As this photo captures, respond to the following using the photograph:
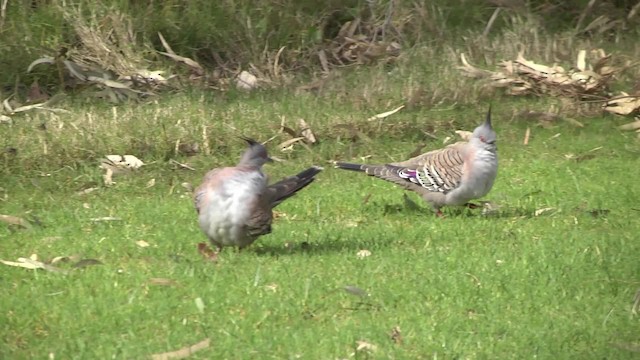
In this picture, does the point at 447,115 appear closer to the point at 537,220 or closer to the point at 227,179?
the point at 537,220

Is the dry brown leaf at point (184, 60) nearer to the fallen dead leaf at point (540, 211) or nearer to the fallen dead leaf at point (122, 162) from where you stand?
the fallen dead leaf at point (122, 162)

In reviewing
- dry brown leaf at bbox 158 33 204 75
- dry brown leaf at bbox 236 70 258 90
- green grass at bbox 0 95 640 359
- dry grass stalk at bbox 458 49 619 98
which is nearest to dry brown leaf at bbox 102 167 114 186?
green grass at bbox 0 95 640 359

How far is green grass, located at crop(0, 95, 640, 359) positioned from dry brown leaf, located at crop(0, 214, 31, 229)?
0.30ft

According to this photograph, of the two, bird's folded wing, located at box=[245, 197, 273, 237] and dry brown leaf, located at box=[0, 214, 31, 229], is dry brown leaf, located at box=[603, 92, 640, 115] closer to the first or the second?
bird's folded wing, located at box=[245, 197, 273, 237]

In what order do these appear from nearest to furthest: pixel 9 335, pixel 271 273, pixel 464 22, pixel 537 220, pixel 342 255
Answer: pixel 9 335
pixel 271 273
pixel 342 255
pixel 537 220
pixel 464 22

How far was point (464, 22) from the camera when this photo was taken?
13.9 meters

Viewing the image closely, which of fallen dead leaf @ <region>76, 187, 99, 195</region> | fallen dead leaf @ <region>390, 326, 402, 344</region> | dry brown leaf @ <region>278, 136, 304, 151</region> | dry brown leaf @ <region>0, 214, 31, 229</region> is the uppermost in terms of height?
fallen dead leaf @ <region>390, 326, 402, 344</region>

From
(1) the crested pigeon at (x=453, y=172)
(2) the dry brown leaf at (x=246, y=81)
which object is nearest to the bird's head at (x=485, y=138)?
(1) the crested pigeon at (x=453, y=172)

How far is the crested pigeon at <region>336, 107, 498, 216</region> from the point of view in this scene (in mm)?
8242

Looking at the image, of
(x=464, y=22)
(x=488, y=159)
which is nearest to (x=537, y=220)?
(x=488, y=159)

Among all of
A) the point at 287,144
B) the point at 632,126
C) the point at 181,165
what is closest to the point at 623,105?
the point at 632,126

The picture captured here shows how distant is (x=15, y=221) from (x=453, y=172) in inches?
121

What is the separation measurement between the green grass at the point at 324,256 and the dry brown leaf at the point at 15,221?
0.30ft

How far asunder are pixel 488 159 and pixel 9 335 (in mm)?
3724
